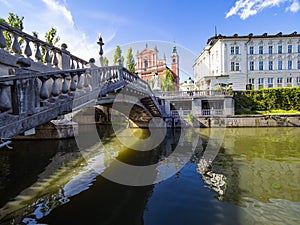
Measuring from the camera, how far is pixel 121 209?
513 centimetres

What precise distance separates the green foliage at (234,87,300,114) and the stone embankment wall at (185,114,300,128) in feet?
9.74

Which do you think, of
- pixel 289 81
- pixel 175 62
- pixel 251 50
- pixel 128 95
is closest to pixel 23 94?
pixel 128 95

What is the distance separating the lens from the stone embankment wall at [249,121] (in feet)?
67.3

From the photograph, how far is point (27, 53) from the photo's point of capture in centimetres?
489

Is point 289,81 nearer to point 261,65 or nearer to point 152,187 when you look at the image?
point 261,65

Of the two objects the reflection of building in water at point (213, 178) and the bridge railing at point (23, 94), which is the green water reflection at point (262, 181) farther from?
the bridge railing at point (23, 94)

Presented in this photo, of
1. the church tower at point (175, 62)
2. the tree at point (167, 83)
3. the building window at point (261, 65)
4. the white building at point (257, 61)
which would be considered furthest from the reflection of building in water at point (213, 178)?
the church tower at point (175, 62)

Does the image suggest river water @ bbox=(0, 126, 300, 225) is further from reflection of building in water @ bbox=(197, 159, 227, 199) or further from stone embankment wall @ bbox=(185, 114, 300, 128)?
stone embankment wall @ bbox=(185, 114, 300, 128)

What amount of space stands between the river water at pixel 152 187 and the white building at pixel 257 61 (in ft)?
83.2

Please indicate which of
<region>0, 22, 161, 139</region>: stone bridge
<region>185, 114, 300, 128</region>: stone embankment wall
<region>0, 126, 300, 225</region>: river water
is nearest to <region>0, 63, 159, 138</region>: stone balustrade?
<region>0, 22, 161, 139</region>: stone bridge

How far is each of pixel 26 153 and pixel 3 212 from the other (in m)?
6.82

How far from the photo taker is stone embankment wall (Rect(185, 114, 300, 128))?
67.3ft

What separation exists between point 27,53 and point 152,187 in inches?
224

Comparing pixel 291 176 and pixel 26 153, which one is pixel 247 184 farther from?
pixel 26 153
